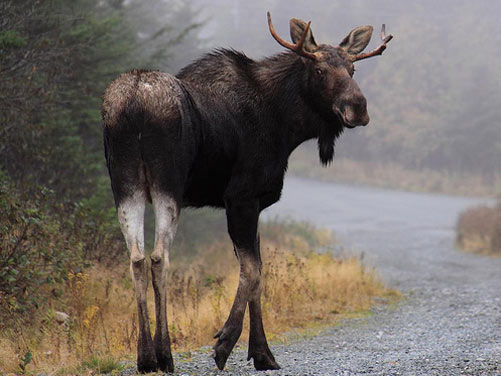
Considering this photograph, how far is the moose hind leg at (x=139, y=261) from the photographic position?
15.8ft

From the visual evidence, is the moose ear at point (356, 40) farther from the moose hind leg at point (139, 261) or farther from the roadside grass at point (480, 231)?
the roadside grass at point (480, 231)

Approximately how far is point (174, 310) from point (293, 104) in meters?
3.34

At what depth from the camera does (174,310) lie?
317 inches

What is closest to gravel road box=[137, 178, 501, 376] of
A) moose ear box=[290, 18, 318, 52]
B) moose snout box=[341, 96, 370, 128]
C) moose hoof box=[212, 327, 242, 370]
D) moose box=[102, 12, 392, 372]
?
moose hoof box=[212, 327, 242, 370]

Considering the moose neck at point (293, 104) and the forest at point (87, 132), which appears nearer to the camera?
the moose neck at point (293, 104)

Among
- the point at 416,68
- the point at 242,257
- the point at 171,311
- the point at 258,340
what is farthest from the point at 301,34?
the point at 416,68

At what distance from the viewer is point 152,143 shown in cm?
486

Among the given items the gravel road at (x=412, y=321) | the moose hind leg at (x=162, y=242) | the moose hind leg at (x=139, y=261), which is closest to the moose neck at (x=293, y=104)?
the moose hind leg at (x=162, y=242)

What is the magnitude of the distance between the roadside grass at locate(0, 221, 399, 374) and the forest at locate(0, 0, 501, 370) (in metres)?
0.22

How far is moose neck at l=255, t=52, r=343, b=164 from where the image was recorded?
227 inches

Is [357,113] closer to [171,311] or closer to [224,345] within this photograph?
[224,345]

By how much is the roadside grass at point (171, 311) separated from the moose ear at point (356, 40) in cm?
316

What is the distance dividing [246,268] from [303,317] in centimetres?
335

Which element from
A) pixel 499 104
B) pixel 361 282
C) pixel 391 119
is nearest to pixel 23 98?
pixel 361 282
